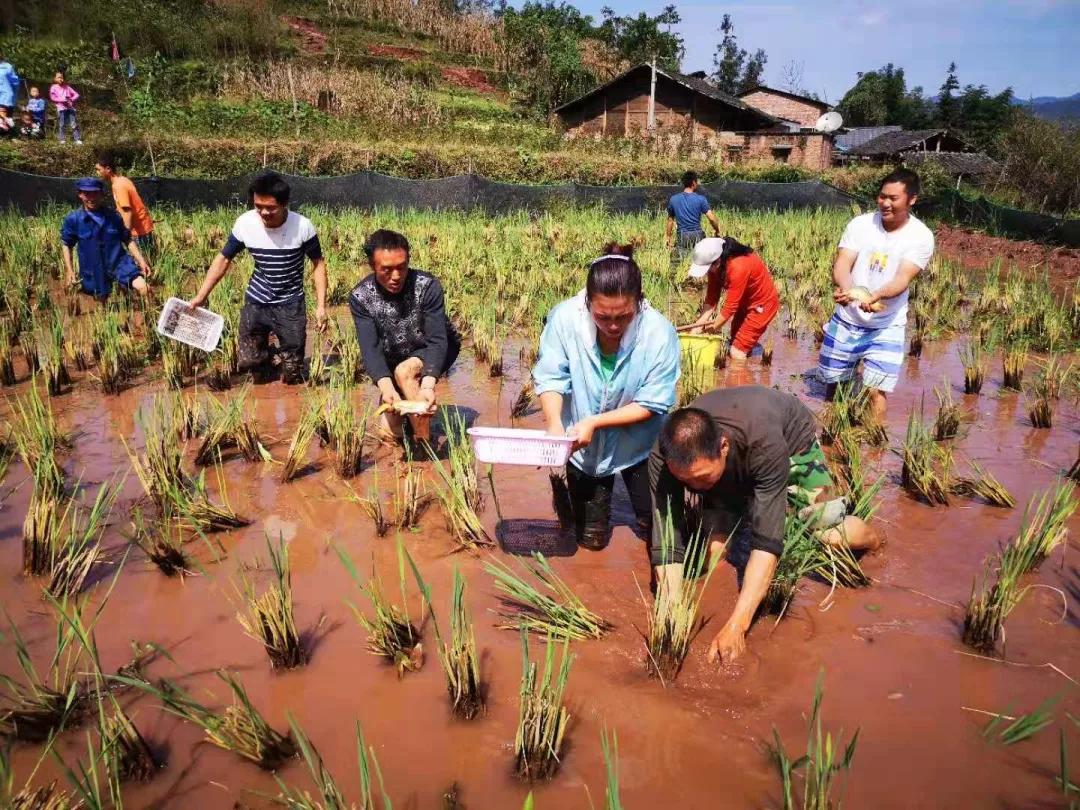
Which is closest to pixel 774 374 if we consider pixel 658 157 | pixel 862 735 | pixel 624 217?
pixel 862 735

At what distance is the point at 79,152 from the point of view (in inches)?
562

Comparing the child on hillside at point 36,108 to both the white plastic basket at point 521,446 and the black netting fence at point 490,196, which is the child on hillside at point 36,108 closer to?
the black netting fence at point 490,196

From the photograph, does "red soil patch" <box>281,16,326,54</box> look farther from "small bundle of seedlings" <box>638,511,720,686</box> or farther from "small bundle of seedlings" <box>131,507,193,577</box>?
"small bundle of seedlings" <box>638,511,720,686</box>

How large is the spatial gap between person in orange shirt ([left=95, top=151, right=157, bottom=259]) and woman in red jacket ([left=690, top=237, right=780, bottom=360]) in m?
5.20

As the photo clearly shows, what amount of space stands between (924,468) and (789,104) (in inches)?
→ 1801

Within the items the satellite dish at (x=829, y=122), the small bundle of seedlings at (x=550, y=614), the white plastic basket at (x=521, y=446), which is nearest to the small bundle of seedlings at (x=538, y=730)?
the small bundle of seedlings at (x=550, y=614)

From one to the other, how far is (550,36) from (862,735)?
131 feet

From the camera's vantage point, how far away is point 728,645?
2.35 metres

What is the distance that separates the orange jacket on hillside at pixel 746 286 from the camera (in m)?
5.23

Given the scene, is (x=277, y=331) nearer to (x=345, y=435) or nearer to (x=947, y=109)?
(x=345, y=435)

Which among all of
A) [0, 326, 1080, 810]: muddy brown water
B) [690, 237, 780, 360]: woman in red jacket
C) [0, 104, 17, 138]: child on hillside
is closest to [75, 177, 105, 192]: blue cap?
[0, 326, 1080, 810]: muddy brown water

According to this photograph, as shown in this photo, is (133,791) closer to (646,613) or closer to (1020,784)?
(646,613)

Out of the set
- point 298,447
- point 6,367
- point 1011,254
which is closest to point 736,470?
point 298,447

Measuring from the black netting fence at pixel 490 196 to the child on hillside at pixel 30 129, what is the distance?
5.22m
